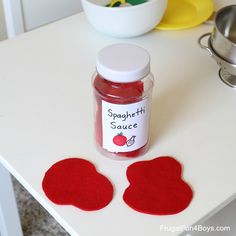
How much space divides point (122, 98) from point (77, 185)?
0.47 feet

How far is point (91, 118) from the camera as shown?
0.76m

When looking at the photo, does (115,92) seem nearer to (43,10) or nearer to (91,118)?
(91,118)

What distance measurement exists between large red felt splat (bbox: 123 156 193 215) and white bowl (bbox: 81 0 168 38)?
0.34 m

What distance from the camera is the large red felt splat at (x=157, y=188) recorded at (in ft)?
2.03

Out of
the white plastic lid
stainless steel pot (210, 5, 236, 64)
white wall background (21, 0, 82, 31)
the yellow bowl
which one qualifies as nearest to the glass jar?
the white plastic lid

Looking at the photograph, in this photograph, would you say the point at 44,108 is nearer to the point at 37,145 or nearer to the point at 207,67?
the point at 37,145

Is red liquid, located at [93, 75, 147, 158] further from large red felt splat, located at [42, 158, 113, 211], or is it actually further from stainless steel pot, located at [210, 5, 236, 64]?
stainless steel pot, located at [210, 5, 236, 64]

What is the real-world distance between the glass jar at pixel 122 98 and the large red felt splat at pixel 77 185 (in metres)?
0.05

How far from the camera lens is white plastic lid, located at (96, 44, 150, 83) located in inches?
23.7

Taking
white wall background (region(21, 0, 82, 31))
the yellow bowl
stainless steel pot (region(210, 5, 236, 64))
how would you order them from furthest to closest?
1. white wall background (region(21, 0, 82, 31))
2. the yellow bowl
3. stainless steel pot (region(210, 5, 236, 64))

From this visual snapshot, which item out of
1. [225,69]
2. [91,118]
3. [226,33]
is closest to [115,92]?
[91,118]

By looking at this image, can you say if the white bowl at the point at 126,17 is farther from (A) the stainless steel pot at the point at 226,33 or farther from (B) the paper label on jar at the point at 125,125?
(B) the paper label on jar at the point at 125,125

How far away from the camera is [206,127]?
2.45 feet

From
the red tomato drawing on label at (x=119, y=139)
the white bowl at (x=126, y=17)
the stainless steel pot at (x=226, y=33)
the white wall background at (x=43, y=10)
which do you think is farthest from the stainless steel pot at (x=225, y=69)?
the white wall background at (x=43, y=10)
